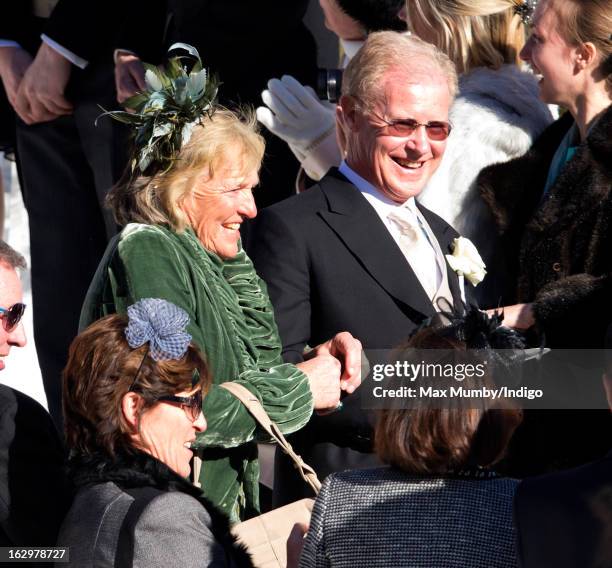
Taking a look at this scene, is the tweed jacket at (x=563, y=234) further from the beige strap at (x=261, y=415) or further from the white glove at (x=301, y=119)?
the beige strap at (x=261, y=415)

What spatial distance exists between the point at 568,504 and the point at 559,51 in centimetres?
217

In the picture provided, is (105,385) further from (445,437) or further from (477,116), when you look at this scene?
(477,116)

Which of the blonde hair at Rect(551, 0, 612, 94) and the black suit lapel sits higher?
the blonde hair at Rect(551, 0, 612, 94)

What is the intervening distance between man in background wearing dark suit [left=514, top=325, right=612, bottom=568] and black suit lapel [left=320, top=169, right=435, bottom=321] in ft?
4.80

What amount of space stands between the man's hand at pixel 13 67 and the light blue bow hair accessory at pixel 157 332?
121 inches

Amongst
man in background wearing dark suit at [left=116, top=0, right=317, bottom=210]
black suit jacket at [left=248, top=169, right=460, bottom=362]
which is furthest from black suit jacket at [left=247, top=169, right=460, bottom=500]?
man in background wearing dark suit at [left=116, top=0, right=317, bottom=210]

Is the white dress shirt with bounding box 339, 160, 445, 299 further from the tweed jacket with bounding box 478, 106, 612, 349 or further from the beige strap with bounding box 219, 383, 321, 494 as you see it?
the beige strap with bounding box 219, 383, 321, 494

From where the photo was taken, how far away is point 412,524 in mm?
2469

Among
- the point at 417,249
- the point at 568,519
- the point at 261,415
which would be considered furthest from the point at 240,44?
the point at 568,519

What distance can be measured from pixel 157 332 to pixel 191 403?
0.19 meters

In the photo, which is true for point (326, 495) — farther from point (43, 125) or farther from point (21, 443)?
point (43, 125)

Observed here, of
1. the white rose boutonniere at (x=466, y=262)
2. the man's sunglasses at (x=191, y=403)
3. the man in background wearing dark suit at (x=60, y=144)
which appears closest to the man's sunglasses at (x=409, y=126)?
the white rose boutonniere at (x=466, y=262)

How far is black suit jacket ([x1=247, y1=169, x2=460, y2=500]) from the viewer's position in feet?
12.3

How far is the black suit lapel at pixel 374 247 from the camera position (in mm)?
3812
